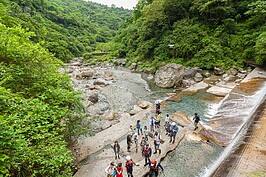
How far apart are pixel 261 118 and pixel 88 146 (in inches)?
464

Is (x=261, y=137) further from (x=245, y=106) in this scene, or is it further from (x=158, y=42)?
(x=158, y=42)

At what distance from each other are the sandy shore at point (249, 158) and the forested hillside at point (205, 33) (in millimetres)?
15914

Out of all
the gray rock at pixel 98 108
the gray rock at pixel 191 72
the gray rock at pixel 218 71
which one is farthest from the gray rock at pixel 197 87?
the gray rock at pixel 98 108

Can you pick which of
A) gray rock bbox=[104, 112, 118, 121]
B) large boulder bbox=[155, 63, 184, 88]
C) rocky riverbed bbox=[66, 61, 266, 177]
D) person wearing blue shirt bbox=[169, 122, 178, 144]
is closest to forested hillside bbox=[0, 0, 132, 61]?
rocky riverbed bbox=[66, 61, 266, 177]

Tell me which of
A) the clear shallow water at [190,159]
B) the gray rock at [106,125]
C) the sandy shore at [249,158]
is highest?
the sandy shore at [249,158]

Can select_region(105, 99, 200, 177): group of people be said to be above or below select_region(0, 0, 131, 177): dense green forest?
below

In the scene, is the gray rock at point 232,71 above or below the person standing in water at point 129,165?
above

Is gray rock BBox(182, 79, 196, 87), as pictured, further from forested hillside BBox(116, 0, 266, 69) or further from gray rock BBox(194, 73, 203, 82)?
forested hillside BBox(116, 0, 266, 69)

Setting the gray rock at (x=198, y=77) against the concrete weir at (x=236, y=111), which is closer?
the concrete weir at (x=236, y=111)

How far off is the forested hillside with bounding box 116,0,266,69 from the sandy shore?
15.9 metres

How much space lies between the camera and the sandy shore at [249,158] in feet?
27.8

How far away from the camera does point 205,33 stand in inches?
1241

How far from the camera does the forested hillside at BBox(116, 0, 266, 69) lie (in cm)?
2741

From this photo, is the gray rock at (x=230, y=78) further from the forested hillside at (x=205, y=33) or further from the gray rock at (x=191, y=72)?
the gray rock at (x=191, y=72)
